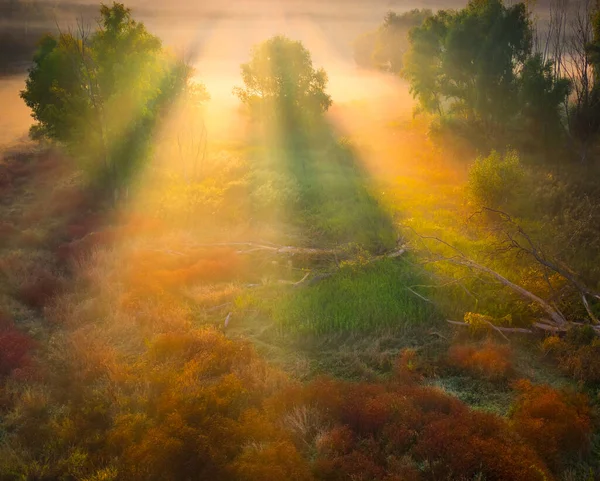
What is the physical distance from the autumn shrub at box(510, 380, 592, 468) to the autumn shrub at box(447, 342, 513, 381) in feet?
3.59

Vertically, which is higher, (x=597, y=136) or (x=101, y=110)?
(x=101, y=110)

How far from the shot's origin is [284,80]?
4412 centimetres

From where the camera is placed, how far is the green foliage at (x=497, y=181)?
815 inches

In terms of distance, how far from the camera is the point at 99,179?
93.1 ft

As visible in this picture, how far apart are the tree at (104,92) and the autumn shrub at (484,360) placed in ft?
77.0

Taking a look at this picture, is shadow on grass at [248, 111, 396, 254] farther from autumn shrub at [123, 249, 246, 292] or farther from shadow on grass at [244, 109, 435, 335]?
autumn shrub at [123, 249, 246, 292]

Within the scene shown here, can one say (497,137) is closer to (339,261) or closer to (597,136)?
(597,136)

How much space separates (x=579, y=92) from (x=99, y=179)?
34.3 meters

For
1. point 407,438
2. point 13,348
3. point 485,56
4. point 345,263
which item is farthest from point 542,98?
point 13,348

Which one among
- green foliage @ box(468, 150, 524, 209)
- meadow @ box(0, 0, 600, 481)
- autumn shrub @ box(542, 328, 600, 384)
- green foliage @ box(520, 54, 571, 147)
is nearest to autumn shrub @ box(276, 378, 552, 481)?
meadow @ box(0, 0, 600, 481)

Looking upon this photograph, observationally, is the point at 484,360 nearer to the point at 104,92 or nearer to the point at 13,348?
the point at 13,348

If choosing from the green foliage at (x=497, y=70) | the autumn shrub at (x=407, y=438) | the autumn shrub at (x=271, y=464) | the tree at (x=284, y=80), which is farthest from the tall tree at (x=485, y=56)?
the autumn shrub at (x=271, y=464)

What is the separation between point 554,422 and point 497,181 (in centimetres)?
1495

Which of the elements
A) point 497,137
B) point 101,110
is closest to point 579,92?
point 497,137
